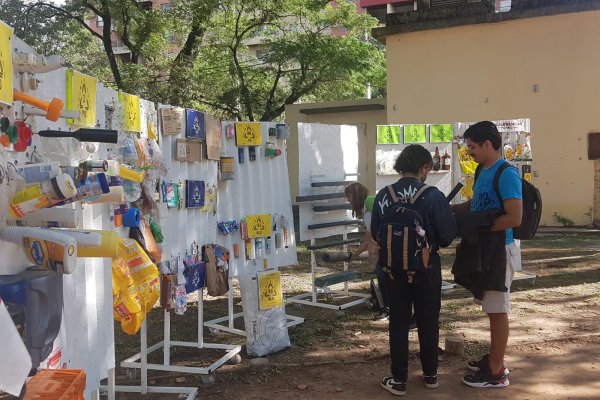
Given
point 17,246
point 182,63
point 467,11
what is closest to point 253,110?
point 182,63

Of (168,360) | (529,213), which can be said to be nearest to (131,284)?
(168,360)

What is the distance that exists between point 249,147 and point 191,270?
1.28m

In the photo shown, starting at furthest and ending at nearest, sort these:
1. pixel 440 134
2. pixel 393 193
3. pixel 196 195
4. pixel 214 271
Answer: pixel 440 134 < pixel 214 271 < pixel 196 195 < pixel 393 193

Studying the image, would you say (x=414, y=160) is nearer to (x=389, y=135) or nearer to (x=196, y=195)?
(x=196, y=195)

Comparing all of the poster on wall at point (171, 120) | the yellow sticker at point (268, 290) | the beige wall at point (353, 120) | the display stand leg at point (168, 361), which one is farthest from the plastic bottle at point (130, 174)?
the beige wall at point (353, 120)

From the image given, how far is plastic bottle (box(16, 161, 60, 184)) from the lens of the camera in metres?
2.07

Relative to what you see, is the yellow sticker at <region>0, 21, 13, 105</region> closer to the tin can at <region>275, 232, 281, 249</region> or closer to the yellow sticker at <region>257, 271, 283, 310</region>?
the yellow sticker at <region>257, 271, 283, 310</region>

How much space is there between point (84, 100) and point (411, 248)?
2108 mm

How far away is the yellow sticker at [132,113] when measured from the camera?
142 inches

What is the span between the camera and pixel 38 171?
211 centimetres

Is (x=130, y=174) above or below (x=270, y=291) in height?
above

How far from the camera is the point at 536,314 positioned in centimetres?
636

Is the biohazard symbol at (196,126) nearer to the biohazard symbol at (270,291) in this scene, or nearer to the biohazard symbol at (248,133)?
the biohazard symbol at (248,133)

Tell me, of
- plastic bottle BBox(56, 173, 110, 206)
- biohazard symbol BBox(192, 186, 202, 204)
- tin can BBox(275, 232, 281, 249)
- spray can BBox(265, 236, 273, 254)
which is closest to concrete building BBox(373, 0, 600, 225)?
tin can BBox(275, 232, 281, 249)
